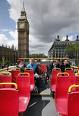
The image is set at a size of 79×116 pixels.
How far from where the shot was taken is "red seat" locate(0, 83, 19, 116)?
4.93 metres

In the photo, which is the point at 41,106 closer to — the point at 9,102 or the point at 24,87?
the point at 24,87

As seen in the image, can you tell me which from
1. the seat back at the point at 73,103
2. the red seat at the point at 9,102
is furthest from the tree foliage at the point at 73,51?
the seat back at the point at 73,103

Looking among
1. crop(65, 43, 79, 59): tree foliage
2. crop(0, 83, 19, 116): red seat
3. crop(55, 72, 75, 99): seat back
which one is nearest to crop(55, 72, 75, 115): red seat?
crop(55, 72, 75, 99): seat back

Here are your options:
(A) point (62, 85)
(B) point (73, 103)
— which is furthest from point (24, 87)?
(B) point (73, 103)

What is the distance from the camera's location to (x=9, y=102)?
5.02 meters

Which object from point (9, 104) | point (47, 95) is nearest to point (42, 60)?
point (47, 95)

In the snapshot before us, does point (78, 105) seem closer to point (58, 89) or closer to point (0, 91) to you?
point (0, 91)

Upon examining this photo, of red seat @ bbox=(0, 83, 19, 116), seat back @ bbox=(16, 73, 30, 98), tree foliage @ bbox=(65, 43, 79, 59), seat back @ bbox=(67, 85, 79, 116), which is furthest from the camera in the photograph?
tree foliage @ bbox=(65, 43, 79, 59)

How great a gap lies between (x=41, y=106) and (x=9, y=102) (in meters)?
4.24

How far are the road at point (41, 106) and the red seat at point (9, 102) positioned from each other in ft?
10.2

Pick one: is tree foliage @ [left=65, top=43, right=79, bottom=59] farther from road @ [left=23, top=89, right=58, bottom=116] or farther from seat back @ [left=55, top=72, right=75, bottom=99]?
seat back @ [left=55, top=72, right=75, bottom=99]

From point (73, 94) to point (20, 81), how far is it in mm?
3756

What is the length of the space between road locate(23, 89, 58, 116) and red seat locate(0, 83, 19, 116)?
10.2 ft

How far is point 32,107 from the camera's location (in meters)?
9.02
